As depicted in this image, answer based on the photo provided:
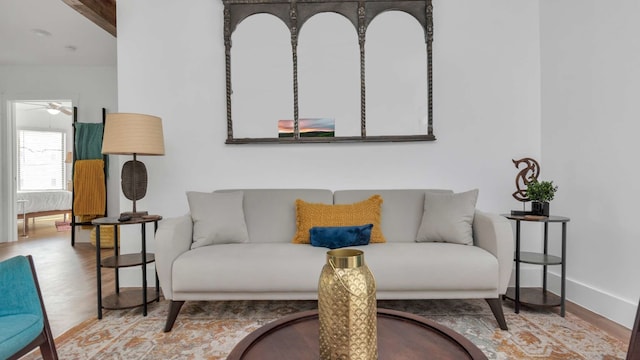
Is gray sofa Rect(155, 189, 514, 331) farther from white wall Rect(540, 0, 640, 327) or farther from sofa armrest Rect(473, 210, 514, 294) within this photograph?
white wall Rect(540, 0, 640, 327)

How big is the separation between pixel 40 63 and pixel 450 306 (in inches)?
242

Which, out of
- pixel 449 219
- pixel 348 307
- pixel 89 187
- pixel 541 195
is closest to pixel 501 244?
pixel 449 219

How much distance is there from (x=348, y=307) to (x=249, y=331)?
144 cm

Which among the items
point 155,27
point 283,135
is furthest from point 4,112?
point 283,135

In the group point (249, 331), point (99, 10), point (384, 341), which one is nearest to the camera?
point (384, 341)

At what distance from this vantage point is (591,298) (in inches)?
96.5

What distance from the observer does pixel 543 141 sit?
3.02 m

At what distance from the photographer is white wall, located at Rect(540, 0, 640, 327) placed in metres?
2.18

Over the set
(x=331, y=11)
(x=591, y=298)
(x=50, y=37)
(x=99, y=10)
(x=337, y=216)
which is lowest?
(x=591, y=298)

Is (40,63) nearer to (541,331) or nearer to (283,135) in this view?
(283,135)

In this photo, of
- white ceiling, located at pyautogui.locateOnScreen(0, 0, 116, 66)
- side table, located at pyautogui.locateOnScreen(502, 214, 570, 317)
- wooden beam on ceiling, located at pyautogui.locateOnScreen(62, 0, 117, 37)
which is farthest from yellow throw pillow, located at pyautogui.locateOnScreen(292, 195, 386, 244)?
white ceiling, located at pyautogui.locateOnScreen(0, 0, 116, 66)

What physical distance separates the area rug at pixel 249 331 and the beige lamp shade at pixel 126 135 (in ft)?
3.77

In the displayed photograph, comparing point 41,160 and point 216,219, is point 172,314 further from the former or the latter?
point 41,160

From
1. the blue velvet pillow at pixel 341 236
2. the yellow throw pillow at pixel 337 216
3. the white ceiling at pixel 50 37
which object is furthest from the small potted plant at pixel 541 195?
the white ceiling at pixel 50 37
